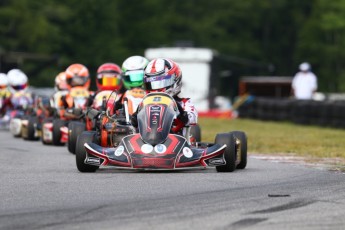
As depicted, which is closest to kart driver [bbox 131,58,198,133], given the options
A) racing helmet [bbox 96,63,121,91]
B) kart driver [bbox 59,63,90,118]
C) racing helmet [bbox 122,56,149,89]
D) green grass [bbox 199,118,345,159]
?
racing helmet [bbox 122,56,149,89]

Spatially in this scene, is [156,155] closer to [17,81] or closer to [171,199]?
[171,199]

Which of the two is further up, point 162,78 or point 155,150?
point 162,78

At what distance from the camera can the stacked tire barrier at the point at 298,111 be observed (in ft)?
90.7

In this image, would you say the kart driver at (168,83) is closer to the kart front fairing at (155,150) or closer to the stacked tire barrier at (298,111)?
the kart front fairing at (155,150)

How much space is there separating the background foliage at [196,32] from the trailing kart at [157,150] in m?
47.8

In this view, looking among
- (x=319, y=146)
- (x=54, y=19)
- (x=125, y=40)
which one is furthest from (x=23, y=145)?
(x=125, y=40)

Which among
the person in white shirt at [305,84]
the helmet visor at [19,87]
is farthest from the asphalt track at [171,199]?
the person in white shirt at [305,84]

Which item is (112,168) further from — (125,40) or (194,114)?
(125,40)

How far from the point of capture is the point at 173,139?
1188 cm

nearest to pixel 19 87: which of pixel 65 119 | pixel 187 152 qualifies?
pixel 65 119

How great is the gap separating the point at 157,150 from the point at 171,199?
275cm

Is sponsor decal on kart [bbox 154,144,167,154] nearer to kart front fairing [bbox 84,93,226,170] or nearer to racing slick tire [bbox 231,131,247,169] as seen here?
kart front fairing [bbox 84,93,226,170]

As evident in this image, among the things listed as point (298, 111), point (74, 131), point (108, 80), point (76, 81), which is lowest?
A: point (298, 111)

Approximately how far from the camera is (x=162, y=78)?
1282 cm
